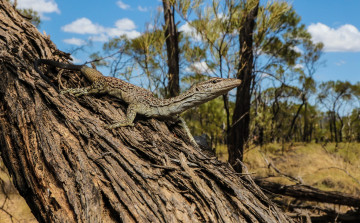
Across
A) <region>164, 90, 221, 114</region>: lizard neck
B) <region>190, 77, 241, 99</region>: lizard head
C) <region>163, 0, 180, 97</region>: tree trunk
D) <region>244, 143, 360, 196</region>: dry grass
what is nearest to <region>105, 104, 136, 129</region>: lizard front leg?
<region>164, 90, 221, 114</region>: lizard neck

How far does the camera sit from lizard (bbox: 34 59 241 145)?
3590 millimetres

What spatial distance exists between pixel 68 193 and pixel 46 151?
54cm

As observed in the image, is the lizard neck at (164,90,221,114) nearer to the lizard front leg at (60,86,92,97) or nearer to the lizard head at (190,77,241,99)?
the lizard head at (190,77,241,99)

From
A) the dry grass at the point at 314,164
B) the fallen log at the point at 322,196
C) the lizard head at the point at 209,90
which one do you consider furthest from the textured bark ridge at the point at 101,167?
the dry grass at the point at 314,164

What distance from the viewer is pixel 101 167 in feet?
8.77

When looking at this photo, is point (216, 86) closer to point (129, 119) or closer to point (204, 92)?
point (204, 92)

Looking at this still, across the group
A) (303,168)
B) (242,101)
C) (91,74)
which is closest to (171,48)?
(242,101)

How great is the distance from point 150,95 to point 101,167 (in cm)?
161

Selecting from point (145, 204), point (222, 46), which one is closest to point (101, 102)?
point (145, 204)

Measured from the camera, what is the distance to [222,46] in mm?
6375

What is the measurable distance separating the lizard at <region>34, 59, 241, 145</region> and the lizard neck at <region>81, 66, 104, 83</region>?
0.09 feet

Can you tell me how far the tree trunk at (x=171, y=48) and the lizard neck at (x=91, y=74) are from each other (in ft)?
11.7

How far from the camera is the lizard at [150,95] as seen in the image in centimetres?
359

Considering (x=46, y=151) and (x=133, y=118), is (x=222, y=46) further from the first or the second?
(x=46, y=151)
